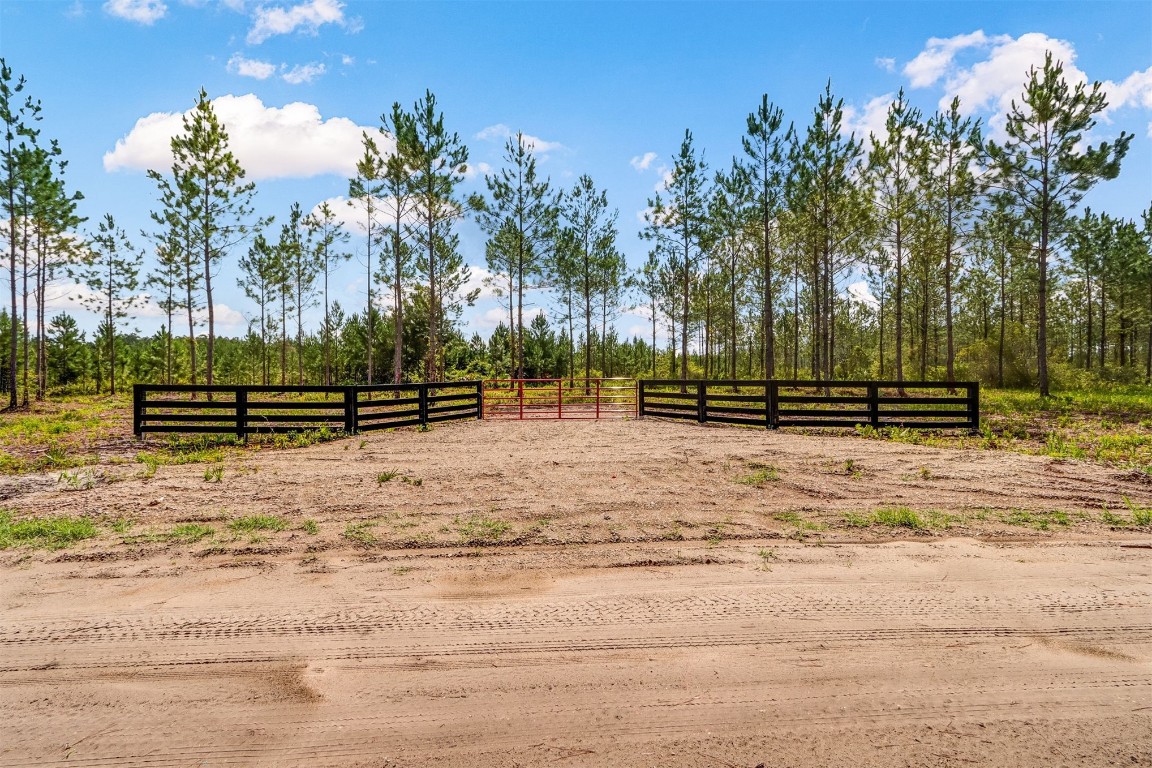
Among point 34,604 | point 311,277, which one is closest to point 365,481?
point 34,604

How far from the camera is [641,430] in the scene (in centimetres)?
1327

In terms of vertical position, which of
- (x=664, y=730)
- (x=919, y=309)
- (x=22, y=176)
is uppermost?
(x=22, y=176)

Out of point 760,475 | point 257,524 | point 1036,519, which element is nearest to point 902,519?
point 1036,519

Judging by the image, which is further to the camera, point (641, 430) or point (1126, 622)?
point (641, 430)

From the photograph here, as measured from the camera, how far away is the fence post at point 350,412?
41.6 feet

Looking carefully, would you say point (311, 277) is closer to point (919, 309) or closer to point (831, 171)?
point (831, 171)

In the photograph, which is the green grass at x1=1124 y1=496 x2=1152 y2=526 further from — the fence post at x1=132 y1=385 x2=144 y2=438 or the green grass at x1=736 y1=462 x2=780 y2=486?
the fence post at x1=132 y1=385 x2=144 y2=438

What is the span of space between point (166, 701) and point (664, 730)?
2.33 m

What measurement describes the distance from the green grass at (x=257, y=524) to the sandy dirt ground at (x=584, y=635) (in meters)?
0.17

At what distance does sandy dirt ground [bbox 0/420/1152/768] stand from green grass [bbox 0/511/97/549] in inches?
8.3

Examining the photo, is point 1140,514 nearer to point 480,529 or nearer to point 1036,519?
point 1036,519

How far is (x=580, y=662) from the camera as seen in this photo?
289cm

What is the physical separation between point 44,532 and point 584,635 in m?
5.37

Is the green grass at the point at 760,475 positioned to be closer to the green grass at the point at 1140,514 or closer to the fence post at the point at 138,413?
the green grass at the point at 1140,514
